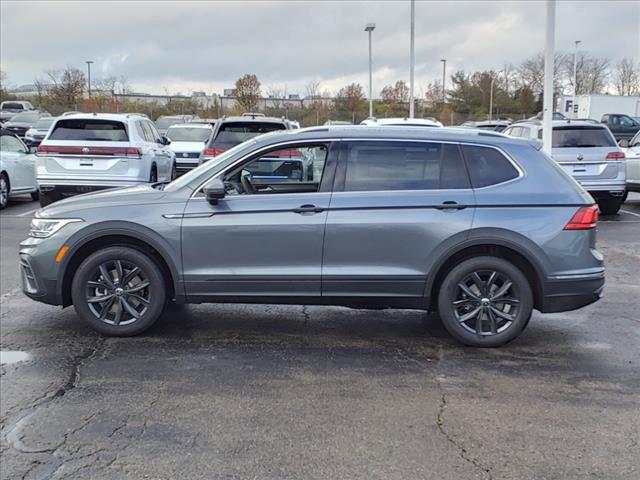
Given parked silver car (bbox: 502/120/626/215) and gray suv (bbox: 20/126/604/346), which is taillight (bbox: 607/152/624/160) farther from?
gray suv (bbox: 20/126/604/346)

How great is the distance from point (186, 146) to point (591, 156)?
36.2ft

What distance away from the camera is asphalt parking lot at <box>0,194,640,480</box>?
3.37 meters

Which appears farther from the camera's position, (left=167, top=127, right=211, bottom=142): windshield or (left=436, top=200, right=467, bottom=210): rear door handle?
(left=167, top=127, right=211, bottom=142): windshield

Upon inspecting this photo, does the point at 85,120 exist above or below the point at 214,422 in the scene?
above

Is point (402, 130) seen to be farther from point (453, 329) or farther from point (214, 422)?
point (214, 422)

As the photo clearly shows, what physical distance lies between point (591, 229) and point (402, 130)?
67.6 inches

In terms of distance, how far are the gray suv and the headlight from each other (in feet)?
0.05

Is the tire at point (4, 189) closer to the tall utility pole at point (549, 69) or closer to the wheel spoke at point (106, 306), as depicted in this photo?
the wheel spoke at point (106, 306)

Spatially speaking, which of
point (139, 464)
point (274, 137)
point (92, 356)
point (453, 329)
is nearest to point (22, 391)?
point (92, 356)

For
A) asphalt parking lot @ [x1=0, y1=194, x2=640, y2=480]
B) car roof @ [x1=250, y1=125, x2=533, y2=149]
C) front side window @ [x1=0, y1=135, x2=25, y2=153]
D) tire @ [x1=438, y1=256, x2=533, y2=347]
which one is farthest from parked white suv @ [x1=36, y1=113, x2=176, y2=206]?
tire @ [x1=438, y1=256, x2=533, y2=347]

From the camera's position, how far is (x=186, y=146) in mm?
18141

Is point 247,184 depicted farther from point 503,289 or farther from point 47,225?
point 503,289

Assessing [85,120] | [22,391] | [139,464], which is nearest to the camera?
[139,464]

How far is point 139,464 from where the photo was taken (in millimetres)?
3326
